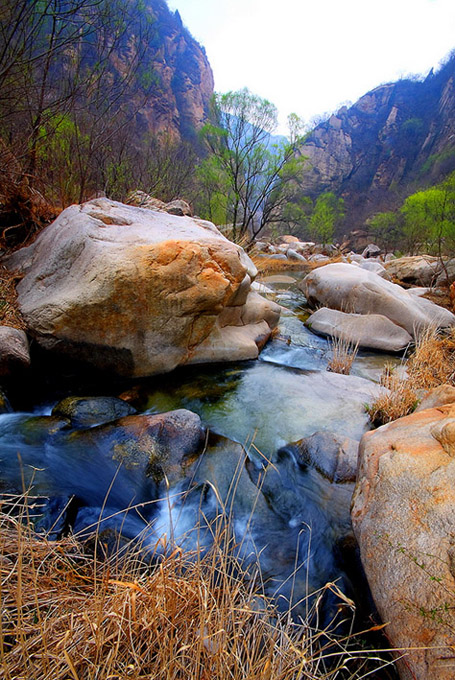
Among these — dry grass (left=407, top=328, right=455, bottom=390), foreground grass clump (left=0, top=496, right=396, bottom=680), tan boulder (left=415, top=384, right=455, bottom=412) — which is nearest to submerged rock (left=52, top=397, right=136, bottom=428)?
foreground grass clump (left=0, top=496, right=396, bottom=680)

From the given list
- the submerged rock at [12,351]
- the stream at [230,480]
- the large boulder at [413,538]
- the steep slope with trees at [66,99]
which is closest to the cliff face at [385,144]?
the steep slope with trees at [66,99]

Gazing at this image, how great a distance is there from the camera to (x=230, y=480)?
2510 millimetres

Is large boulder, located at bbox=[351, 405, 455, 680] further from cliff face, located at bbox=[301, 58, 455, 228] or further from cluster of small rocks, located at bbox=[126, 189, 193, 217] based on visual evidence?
cliff face, located at bbox=[301, 58, 455, 228]

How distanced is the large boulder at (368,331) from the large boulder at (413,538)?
13.7ft

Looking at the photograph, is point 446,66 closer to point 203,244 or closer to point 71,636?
point 203,244

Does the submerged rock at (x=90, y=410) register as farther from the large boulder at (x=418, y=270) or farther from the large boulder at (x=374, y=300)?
the large boulder at (x=418, y=270)

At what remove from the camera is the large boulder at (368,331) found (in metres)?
5.96

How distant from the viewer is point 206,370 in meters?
4.40

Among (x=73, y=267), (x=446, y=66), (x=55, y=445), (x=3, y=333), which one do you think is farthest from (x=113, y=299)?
(x=446, y=66)

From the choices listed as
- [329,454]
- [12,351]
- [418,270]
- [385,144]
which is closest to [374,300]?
[329,454]

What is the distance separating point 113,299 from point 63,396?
125 centimetres

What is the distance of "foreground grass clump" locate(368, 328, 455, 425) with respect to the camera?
3.22 metres

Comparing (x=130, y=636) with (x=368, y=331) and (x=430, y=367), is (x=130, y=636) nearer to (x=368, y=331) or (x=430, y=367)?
(x=430, y=367)

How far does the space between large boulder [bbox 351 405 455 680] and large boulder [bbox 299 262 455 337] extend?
16.6ft
